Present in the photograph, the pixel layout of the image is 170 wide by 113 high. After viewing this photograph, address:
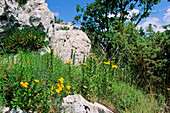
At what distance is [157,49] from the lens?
429 cm

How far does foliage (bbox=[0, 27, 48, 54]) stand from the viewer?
6035 mm

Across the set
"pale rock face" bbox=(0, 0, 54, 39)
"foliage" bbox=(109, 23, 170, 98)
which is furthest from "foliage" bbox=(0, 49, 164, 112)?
"pale rock face" bbox=(0, 0, 54, 39)

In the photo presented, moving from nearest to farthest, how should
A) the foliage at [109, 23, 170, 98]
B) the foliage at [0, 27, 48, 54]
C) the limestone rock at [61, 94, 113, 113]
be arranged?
the limestone rock at [61, 94, 113, 113] → the foliage at [109, 23, 170, 98] → the foliage at [0, 27, 48, 54]

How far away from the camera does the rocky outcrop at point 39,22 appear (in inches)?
243

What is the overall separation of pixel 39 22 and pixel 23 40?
1.13 meters

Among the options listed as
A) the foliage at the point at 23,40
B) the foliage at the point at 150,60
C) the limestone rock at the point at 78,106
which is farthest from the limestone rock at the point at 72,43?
the limestone rock at the point at 78,106

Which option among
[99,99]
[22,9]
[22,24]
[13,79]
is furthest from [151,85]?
[22,9]

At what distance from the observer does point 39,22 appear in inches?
254

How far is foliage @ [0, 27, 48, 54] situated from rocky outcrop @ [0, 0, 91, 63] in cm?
28

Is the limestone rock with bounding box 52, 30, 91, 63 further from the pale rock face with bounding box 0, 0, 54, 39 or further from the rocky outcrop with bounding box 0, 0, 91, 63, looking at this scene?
the pale rock face with bounding box 0, 0, 54, 39

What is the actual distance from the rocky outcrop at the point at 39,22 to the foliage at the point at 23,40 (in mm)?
283

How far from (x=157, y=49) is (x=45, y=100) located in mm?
3602

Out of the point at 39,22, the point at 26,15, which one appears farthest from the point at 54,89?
the point at 26,15

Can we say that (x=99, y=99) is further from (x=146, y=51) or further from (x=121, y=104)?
(x=146, y=51)
